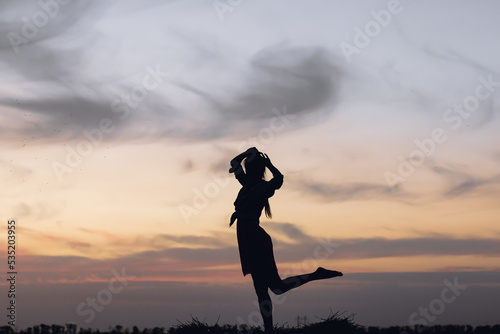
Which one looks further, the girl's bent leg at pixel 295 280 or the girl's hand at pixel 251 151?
the girl's hand at pixel 251 151

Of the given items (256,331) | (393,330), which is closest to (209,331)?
(256,331)

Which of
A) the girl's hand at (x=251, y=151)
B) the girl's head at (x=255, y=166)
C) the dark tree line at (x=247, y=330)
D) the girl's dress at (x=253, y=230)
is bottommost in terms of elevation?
the dark tree line at (x=247, y=330)

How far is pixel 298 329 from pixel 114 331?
374cm

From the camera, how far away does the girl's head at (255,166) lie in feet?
33.4

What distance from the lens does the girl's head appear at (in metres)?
10.2

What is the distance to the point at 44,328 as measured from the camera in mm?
10266

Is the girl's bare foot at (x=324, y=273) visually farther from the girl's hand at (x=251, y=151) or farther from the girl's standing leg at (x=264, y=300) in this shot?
the girl's hand at (x=251, y=151)

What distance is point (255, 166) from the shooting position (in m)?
10.2

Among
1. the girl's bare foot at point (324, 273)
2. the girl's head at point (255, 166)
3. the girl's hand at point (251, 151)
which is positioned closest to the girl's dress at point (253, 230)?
the girl's head at point (255, 166)

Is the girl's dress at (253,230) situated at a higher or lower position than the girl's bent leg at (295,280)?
higher

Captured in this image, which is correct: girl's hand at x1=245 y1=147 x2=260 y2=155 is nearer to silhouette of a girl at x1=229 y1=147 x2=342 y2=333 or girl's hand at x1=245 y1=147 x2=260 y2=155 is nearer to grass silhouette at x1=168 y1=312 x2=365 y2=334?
silhouette of a girl at x1=229 y1=147 x2=342 y2=333

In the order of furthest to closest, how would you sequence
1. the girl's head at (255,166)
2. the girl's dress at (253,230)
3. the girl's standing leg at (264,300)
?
the girl's head at (255,166) → the girl's dress at (253,230) → the girl's standing leg at (264,300)

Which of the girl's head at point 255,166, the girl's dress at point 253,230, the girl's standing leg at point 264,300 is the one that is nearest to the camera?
the girl's standing leg at point 264,300

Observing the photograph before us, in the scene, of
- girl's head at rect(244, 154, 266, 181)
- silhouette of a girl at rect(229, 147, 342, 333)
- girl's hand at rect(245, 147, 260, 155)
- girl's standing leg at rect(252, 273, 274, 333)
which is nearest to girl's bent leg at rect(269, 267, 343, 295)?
silhouette of a girl at rect(229, 147, 342, 333)
